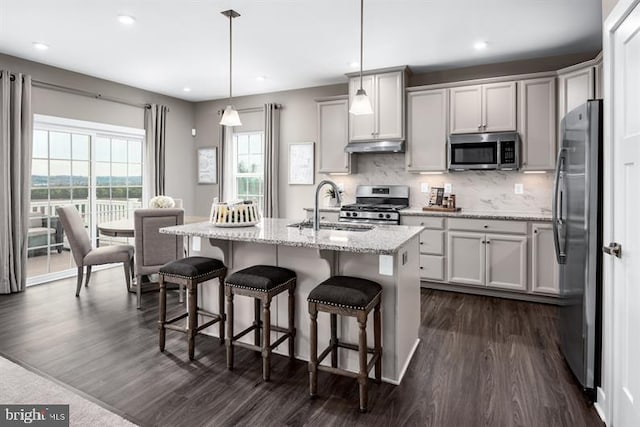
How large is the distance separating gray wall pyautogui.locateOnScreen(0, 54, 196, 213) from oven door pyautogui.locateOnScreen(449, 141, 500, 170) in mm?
4527

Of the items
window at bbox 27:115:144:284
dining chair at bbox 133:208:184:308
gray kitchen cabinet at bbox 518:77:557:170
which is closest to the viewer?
dining chair at bbox 133:208:184:308

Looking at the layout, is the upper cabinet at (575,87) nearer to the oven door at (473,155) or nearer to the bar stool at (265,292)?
the oven door at (473,155)

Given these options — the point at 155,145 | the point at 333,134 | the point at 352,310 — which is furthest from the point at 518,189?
the point at 155,145

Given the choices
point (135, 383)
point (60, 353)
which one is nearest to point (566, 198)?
point (135, 383)

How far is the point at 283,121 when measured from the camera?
6.00 m

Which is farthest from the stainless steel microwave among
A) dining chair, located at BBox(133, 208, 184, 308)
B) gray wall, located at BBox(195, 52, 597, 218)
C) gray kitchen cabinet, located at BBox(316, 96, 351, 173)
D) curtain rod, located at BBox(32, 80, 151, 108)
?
curtain rod, located at BBox(32, 80, 151, 108)

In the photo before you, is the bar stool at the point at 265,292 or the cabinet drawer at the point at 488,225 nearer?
the bar stool at the point at 265,292

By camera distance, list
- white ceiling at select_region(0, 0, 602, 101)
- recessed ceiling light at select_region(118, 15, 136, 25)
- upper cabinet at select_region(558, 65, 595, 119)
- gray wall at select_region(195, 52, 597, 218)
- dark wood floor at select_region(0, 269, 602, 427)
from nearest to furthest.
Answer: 1. dark wood floor at select_region(0, 269, 602, 427)
2. white ceiling at select_region(0, 0, 602, 101)
3. recessed ceiling light at select_region(118, 15, 136, 25)
4. upper cabinet at select_region(558, 65, 595, 119)
5. gray wall at select_region(195, 52, 597, 218)

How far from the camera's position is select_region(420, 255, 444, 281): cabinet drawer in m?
4.43

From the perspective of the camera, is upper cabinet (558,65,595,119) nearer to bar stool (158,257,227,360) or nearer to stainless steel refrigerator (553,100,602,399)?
stainless steel refrigerator (553,100,602,399)

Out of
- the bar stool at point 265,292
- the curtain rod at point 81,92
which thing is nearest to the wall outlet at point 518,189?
the bar stool at point 265,292

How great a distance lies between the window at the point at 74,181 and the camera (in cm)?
472

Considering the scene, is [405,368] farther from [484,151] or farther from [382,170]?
[382,170]

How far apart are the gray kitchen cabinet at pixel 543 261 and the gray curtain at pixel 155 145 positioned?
5291 mm
